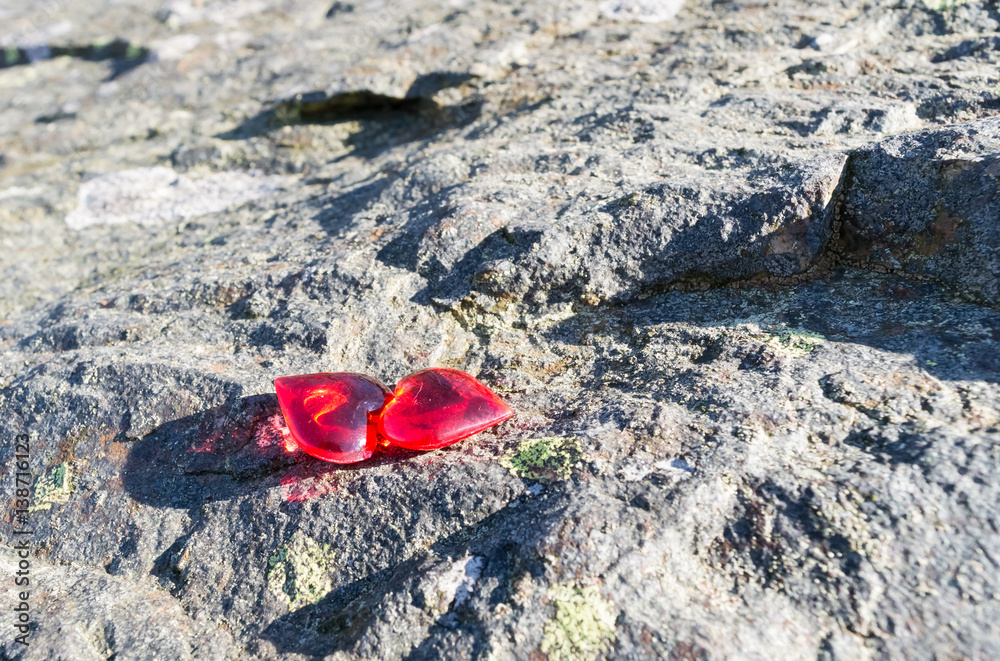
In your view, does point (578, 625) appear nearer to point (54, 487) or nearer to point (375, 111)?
point (54, 487)

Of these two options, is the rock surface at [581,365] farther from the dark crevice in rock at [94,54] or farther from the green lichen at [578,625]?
the dark crevice in rock at [94,54]

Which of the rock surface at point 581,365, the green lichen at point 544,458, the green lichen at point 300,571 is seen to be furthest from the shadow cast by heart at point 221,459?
the green lichen at point 544,458

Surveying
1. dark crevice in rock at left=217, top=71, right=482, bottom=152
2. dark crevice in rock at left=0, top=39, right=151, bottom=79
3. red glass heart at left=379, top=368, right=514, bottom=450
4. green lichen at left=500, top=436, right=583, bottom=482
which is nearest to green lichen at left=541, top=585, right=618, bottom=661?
green lichen at left=500, top=436, right=583, bottom=482

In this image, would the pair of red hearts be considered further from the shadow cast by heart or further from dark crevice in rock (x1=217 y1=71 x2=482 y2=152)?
dark crevice in rock (x1=217 y1=71 x2=482 y2=152)

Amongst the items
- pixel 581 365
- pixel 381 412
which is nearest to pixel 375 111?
pixel 581 365

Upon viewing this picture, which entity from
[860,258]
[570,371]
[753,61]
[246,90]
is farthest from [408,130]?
[860,258]

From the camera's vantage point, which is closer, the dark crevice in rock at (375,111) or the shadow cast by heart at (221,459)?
the shadow cast by heart at (221,459)

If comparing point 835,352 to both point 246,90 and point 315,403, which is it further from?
point 246,90
